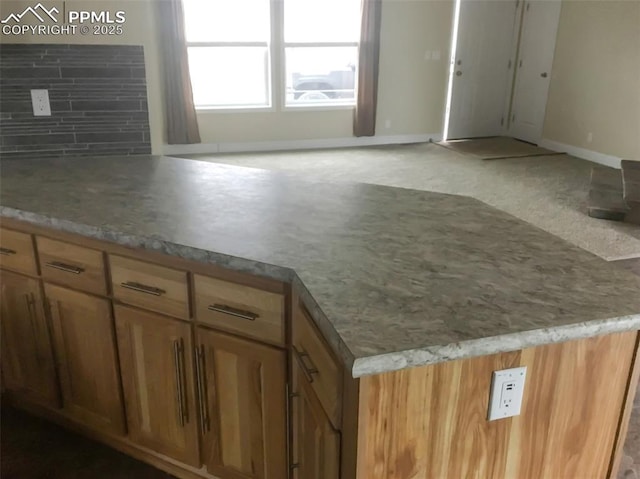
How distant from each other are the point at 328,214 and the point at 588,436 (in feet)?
3.00

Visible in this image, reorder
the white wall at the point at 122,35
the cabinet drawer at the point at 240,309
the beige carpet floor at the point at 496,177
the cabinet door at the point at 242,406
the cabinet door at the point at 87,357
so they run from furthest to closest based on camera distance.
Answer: the beige carpet floor at the point at 496,177 → the white wall at the point at 122,35 → the cabinet door at the point at 87,357 → the cabinet door at the point at 242,406 → the cabinet drawer at the point at 240,309

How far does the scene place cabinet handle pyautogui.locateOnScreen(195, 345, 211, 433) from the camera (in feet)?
5.40

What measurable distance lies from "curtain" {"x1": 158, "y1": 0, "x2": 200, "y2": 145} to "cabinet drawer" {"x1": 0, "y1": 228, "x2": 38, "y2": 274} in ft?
15.3

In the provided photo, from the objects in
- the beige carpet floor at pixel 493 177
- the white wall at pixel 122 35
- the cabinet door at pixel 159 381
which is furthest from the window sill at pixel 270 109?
the cabinet door at pixel 159 381

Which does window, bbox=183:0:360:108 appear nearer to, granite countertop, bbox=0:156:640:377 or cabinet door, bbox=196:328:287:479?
granite countertop, bbox=0:156:640:377

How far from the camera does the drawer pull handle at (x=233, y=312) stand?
58.7 inches

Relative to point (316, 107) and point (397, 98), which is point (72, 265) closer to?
point (316, 107)

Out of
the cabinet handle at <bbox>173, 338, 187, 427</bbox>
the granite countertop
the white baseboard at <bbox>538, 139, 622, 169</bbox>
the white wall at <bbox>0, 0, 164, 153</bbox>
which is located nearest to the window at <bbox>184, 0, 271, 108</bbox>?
the white baseboard at <bbox>538, 139, 622, 169</bbox>

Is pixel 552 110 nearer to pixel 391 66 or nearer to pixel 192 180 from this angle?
pixel 391 66

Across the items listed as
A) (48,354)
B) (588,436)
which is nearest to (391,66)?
(48,354)

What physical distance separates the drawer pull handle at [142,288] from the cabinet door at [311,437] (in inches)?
18.4

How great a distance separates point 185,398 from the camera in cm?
175

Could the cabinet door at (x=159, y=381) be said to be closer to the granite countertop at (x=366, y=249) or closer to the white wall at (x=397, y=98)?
the granite countertop at (x=366, y=249)

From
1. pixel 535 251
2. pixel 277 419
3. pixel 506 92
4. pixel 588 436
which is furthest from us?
pixel 506 92
